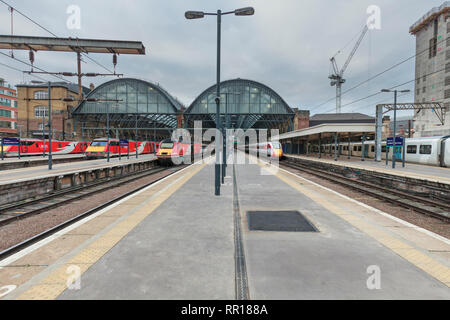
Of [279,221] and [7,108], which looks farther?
[7,108]

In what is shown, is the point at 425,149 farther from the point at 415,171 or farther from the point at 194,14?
the point at 194,14

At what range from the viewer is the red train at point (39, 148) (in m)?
26.9

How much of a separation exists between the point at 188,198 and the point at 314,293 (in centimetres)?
655

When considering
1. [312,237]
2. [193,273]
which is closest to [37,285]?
[193,273]

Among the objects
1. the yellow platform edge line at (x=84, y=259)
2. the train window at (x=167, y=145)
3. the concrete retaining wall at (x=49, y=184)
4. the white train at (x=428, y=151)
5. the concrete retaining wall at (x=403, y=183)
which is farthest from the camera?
the train window at (x=167, y=145)

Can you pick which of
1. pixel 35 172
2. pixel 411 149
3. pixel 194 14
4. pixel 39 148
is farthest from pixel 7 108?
pixel 411 149

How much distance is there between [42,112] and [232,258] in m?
58.4

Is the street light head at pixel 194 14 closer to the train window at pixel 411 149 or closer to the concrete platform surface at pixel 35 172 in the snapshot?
the concrete platform surface at pixel 35 172

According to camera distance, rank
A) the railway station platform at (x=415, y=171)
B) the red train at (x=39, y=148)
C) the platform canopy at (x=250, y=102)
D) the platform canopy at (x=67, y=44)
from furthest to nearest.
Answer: the platform canopy at (x=250, y=102)
the platform canopy at (x=67, y=44)
the red train at (x=39, y=148)
the railway station platform at (x=415, y=171)

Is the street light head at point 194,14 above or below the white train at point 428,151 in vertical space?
above

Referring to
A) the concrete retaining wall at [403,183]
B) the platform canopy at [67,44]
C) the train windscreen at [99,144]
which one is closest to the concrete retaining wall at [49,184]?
the train windscreen at [99,144]

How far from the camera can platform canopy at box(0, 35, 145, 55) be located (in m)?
34.8

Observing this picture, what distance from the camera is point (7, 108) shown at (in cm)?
6788

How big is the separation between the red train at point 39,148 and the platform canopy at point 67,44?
592 inches
